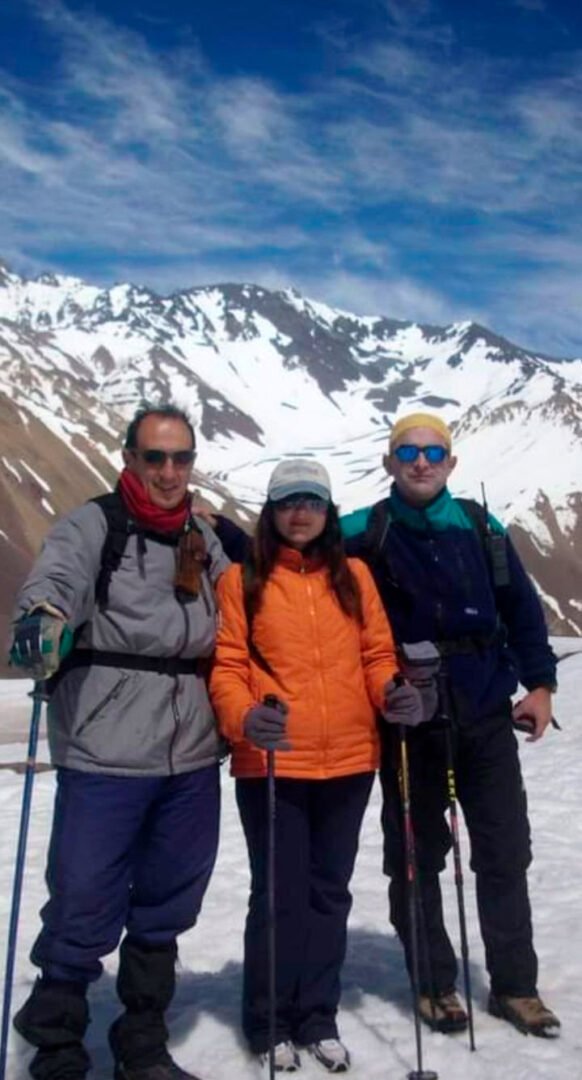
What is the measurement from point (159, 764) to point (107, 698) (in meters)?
0.46

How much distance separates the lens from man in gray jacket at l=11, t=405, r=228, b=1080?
5.88 m

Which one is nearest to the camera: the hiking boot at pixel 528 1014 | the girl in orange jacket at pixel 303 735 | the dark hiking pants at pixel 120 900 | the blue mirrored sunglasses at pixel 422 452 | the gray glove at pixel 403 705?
the dark hiking pants at pixel 120 900

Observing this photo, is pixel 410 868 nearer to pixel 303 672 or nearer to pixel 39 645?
pixel 303 672

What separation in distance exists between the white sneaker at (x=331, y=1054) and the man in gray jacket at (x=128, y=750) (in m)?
0.80

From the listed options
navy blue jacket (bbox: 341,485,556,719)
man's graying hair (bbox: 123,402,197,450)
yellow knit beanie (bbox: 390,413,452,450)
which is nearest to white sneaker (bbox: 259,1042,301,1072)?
navy blue jacket (bbox: 341,485,556,719)

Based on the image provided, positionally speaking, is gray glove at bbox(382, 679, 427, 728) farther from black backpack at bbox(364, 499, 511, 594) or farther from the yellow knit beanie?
the yellow knit beanie

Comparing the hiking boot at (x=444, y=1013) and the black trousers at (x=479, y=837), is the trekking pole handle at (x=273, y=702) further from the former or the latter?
the hiking boot at (x=444, y=1013)

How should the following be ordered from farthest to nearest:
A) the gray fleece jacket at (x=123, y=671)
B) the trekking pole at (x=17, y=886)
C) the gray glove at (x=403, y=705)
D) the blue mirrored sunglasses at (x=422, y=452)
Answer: the blue mirrored sunglasses at (x=422, y=452)
the gray glove at (x=403, y=705)
the gray fleece jacket at (x=123, y=671)
the trekking pole at (x=17, y=886)

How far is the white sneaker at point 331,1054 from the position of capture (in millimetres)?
6266

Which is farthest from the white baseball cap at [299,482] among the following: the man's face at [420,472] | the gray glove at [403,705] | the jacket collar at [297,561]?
the gray glove at [403,705]

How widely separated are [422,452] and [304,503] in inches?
36.2

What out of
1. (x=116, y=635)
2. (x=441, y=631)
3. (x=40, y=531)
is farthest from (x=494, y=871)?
(x=40, y=531)

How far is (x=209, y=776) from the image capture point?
638cm

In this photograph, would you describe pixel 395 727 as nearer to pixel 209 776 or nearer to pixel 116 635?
pixel 209 776
